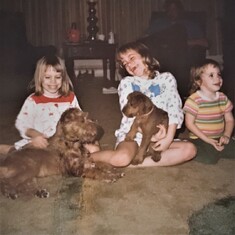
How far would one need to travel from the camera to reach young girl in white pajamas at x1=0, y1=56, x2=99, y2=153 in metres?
1.38

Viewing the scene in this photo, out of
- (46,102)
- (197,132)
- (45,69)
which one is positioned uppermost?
(45,69)

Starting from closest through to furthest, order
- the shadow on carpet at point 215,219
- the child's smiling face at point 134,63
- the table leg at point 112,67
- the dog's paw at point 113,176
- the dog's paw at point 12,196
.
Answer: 1. the shadow on carpet at point 215,219
2. the dog's paw at point 12,196
3. the dog's paw at point 113,176
4. the child's smiling face at point 134,63
5. the table leg at point 112,67

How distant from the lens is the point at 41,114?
1396 mm

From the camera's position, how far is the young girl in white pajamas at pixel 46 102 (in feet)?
4.51

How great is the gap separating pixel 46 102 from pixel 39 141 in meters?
0.16

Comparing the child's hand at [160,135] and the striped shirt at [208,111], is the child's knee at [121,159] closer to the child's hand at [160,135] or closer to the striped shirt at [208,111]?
the child's hand at [160,135]

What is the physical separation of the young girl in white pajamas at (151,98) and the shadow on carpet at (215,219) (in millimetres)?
293

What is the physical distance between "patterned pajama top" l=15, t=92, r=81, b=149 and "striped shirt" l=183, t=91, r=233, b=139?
48cm

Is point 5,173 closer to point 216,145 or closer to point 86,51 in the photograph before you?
point 216,145

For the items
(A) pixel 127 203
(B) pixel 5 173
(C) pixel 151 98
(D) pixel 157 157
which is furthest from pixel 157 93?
(B) pixel 5 173

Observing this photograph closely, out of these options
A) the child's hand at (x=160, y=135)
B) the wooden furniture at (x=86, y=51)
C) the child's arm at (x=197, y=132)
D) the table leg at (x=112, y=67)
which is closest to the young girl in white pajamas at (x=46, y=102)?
the child's hand at (x=160, y=135)

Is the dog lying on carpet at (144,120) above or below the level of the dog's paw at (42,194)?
above

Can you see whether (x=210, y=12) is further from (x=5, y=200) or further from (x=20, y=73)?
(x=5, y=200)

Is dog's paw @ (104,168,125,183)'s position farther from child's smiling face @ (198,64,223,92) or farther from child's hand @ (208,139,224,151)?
child's smiling face @ (198,64,223,92)
